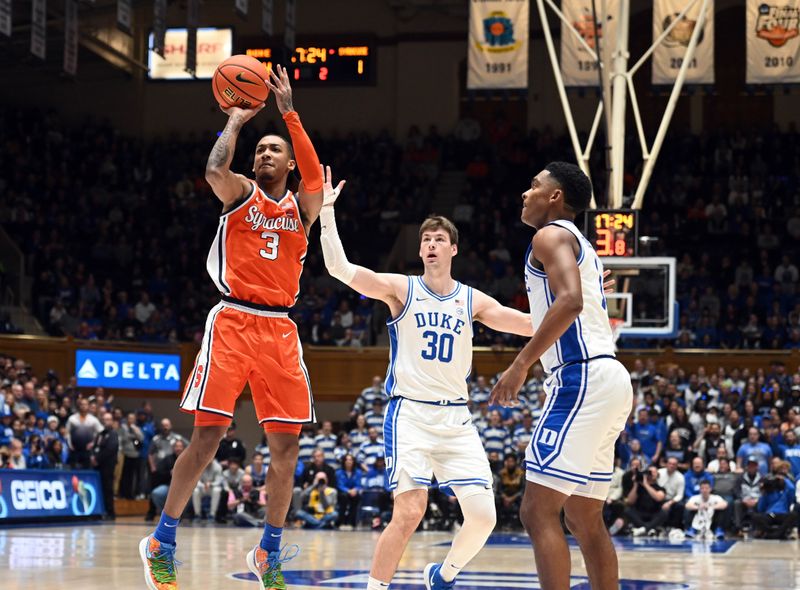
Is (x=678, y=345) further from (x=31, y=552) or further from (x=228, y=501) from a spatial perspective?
(x=31, y=552)

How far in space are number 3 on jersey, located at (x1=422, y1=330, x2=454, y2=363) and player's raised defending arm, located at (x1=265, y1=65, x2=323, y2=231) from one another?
1.03 metres

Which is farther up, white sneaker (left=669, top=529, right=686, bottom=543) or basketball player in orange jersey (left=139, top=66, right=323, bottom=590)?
basketball player in orange jersey (left=139, top=66, right=323, bottom=590)

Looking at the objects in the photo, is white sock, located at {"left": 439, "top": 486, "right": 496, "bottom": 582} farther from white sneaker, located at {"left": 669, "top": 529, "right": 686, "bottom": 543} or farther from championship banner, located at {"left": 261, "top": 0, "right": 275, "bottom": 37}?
championship banner, located at {"left": 261, "top": 0, "right": 275, "bottom": 37}

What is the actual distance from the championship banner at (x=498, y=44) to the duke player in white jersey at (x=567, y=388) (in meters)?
17.4

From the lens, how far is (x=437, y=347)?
7.67 m

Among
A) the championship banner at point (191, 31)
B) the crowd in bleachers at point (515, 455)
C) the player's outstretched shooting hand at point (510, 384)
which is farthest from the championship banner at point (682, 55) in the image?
the player's outstretched shooting hand at point (510, 384)

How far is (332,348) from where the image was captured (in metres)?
27.3

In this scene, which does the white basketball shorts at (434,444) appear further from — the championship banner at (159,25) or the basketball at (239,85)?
the championship banner at (159,25)

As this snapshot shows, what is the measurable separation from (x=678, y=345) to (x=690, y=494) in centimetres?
785

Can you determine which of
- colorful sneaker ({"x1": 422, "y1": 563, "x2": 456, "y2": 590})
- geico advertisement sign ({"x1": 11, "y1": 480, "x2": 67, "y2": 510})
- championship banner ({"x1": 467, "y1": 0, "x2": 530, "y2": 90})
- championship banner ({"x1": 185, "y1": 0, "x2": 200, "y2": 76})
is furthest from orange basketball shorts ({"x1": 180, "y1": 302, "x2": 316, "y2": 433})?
championship banner ({"x1": 185, "y1": 0, "x2": 200, "y2": 76})

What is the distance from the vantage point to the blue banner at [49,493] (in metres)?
18.1

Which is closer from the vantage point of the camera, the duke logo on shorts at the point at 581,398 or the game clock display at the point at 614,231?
the duke logo on shorts at the point at 581,398

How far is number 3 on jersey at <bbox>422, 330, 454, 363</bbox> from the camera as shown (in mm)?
7660

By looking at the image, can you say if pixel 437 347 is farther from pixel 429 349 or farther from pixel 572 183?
pixel 572 183
